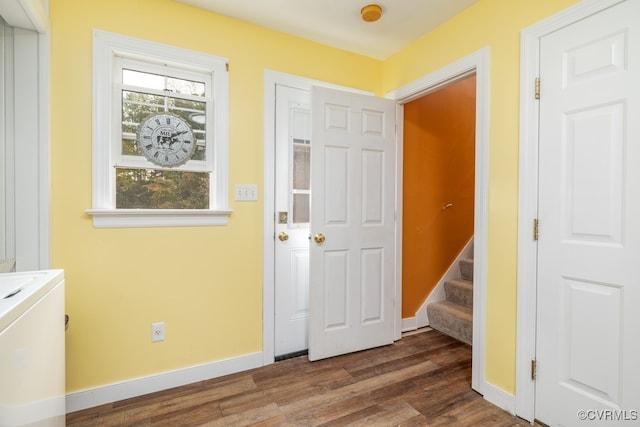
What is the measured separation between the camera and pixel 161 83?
199 centimetres

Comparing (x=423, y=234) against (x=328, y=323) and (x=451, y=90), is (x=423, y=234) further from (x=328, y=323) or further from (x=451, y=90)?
(x=451, y=90)

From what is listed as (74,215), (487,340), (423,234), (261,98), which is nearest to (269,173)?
(261,98)

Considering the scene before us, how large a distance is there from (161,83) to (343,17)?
4.26 ft

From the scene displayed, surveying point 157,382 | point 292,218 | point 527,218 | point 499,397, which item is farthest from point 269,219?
point 499,397

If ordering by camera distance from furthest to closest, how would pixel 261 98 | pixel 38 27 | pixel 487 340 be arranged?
pixel 261 98 → pixel 487 340 → pixel 38 27

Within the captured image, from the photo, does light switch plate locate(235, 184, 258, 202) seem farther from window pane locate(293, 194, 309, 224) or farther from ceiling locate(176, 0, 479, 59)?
ceiling locate(176, 0, 479, 59)

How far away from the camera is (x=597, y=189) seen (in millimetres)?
1437

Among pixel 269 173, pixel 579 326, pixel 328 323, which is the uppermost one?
Result: pixel 269 173

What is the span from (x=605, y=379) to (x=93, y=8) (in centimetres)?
328

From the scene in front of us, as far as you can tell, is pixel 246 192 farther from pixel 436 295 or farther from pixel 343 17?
pixel 436 295

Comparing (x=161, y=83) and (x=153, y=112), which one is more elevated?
(x=161, y=83)

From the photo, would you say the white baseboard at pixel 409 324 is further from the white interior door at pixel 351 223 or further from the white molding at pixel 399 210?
the white interior door at pixel 351 223

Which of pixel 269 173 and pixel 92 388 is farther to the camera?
pixel 269 173

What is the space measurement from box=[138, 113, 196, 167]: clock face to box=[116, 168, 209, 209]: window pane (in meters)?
0.10
